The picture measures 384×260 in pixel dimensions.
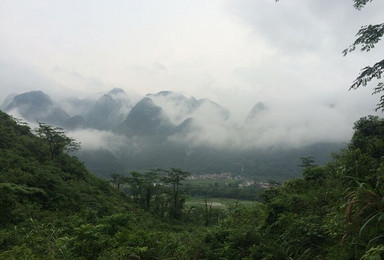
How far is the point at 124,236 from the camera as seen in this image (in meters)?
5.62

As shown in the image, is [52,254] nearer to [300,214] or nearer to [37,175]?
[300,214]

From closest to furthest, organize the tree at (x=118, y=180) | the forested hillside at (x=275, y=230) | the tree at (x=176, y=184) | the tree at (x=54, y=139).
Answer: the forested hillside at (x=275, y=230) < the tree at (x=54, y=139) < the tree at (x=176, y=184) < the tree at (x=118, y=180)

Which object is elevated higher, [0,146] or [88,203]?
[0,146]

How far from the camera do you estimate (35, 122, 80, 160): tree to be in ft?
76.0

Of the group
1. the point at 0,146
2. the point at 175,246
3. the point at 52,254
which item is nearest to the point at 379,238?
the point at 175,246

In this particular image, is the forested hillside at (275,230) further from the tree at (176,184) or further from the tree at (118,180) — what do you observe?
the tree at (118,180)

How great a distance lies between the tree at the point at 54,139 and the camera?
A: 23156 mm

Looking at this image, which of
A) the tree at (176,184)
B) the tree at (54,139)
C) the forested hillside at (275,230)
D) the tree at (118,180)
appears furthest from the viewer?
the tree at (118,180)

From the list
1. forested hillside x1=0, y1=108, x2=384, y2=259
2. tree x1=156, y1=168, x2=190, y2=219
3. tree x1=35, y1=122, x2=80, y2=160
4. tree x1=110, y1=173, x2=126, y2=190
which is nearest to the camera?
forested hillside x1=0, y1=108, x2=384, y2=259

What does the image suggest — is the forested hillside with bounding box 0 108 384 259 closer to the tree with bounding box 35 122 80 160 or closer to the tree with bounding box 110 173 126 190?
the tree with bounding box 35 122 80 160

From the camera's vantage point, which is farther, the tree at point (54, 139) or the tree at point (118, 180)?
the tree at point (118, 180)

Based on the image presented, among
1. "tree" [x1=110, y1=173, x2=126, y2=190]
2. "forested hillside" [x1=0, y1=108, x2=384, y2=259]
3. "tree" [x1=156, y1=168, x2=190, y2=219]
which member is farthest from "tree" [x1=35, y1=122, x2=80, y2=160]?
"forested hillside" [x1=0, y1=108, x2=384, y2=259]

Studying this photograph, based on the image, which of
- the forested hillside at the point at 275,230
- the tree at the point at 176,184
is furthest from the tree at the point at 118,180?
the forested hillside at the point at 275,230

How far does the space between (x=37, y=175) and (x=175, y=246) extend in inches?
503
